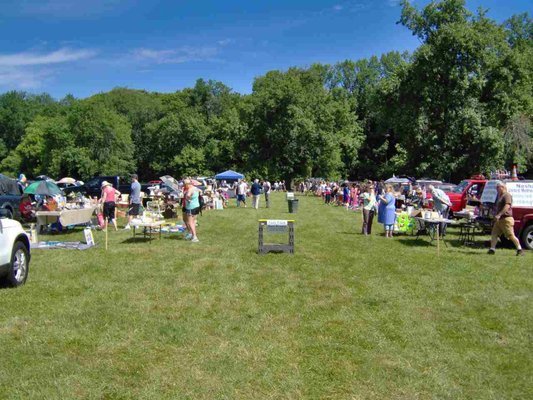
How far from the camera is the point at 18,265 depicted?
8477 mm

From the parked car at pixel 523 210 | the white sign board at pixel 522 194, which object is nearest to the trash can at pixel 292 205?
the parked car at pixel 523 210

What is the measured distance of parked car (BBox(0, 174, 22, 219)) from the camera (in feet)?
60.4

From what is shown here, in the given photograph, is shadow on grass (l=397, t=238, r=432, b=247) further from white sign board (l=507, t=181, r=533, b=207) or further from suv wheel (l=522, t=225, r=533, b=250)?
white sign board (l=507, t=181, r=533, b=207)

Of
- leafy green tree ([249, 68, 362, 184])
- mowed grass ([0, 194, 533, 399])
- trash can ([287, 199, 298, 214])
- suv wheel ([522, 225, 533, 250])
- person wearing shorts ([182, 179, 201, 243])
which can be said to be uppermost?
leafy green tree ([249, 68, 362, 184])

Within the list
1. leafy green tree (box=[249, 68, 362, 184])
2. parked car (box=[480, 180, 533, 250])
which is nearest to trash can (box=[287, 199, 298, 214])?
parked car (box=[480, 180, 533, 250])

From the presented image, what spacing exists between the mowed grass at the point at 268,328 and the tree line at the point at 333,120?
3025 cm

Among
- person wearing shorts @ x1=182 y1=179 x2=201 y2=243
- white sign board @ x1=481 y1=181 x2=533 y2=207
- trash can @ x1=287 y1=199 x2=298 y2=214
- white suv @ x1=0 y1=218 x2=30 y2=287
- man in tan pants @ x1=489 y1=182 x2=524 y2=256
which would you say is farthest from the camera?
trash can @ x1=287 y1=199 x2=298 y2=214

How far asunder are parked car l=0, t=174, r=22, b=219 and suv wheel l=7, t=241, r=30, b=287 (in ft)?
32.2

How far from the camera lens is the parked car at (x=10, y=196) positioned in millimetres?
18408

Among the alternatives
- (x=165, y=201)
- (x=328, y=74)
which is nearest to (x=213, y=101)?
(x=328, y=74)

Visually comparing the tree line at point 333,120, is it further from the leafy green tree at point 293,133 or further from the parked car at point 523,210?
the parked car at point 523,210

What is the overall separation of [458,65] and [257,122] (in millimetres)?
24795

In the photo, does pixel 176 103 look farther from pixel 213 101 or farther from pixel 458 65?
pixel 458 65

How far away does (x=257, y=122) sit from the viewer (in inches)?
2295
